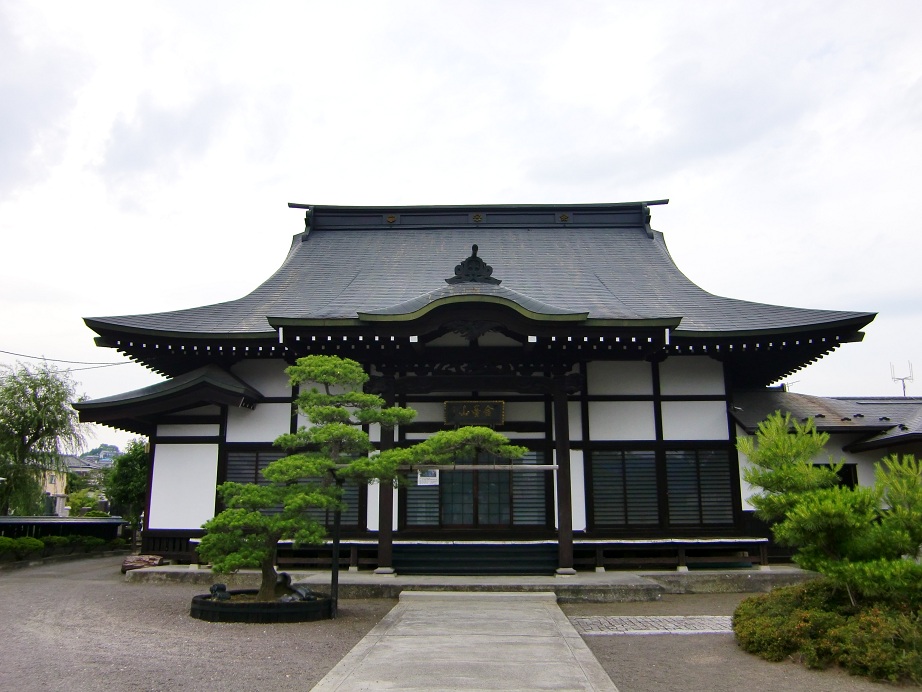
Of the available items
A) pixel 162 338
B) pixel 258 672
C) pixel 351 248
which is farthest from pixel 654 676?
pixel 351 248

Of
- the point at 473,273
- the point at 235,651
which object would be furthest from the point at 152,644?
the point at 473,273

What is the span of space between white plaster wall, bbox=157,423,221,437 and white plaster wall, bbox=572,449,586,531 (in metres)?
6.40

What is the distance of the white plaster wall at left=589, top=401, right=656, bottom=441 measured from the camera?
41.6 ft

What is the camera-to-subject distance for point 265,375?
1302 centimetres

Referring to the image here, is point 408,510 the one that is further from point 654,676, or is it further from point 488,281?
point 654,676

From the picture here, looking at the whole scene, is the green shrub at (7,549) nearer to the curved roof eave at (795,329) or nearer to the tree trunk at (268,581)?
the tree trunk at (268,581)

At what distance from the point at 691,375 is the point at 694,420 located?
2.69 ft

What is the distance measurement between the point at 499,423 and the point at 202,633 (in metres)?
6.09

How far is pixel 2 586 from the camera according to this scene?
1204cm

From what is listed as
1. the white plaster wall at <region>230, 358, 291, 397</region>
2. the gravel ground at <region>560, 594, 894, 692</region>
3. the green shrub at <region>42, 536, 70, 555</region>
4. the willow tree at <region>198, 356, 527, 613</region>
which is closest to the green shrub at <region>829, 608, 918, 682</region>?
the gravel ground at <region>560, 594, 894, 692</region>

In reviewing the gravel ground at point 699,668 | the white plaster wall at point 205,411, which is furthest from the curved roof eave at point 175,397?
the gravel ground at point 699,668

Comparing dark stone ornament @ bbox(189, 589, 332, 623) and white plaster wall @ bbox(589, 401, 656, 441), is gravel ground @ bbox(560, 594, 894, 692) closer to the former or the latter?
dark stone ornament @ bbox(189, 589, 332, 623)

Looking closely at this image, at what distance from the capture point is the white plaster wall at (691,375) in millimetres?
12867

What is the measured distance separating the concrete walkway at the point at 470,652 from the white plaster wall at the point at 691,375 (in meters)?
5.09
